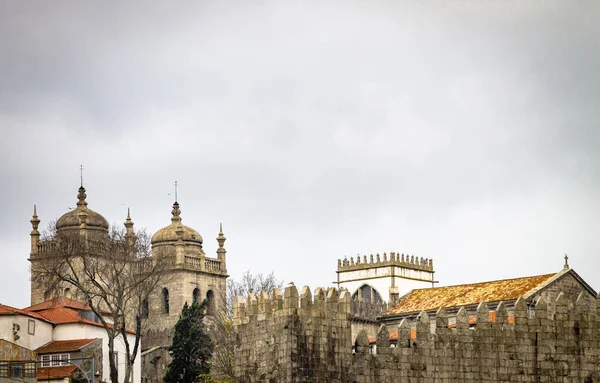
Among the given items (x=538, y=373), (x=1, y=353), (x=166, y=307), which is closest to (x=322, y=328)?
(x=538, y=373)

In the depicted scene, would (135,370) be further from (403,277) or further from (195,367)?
(403,277)

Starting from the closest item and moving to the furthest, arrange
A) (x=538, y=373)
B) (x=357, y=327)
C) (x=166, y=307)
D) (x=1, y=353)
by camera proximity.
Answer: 1. (x=538, y=373)
2. (x=1, y=353)
3. (x=357, y=327)
4. (x=166, y=307)

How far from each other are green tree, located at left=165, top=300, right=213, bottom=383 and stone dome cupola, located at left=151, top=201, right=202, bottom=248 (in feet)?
127

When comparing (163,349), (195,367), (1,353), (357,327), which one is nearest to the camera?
(1,353)

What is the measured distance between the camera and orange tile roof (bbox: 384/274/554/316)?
69.4m

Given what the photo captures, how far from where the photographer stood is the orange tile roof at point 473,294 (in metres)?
69.4

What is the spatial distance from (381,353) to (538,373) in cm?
550

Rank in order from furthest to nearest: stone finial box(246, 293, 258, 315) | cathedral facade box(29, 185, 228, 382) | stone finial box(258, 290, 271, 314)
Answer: cathedral facade box(29, 185, 228, 382) → stone finial box(246, 293, 258, 315) → stone finial box(258, 290, 271, 314)

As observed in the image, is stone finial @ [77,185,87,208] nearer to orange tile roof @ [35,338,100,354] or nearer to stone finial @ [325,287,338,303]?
orange tile roof @ [35,338,100,354]

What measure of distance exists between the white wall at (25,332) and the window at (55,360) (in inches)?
45.5

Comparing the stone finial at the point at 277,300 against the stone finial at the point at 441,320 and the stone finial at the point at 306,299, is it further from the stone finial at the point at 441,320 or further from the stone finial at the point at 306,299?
the stone finial at the point at 441,320

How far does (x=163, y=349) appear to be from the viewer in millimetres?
108125

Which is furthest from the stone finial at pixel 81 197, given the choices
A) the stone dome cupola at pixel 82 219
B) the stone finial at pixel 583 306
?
the stone finial at pixel 583 306

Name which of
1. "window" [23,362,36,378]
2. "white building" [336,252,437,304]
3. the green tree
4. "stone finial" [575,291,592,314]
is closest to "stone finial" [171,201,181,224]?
"white building" [336,252,437,304]
